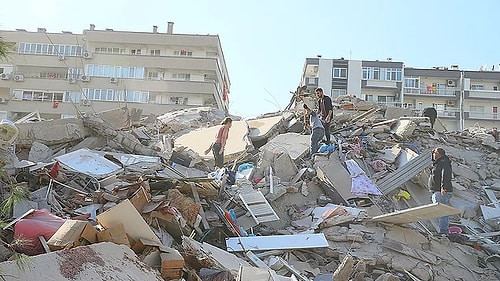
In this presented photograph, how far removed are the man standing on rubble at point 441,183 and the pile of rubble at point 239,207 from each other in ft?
0.73

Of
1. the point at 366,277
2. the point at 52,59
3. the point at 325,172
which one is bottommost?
the point at 366,277

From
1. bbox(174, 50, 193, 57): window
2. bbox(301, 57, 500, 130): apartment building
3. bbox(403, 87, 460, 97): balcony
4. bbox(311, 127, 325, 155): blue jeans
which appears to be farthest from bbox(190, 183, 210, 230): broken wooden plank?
bbox(403, 87, 460, 97): balcony

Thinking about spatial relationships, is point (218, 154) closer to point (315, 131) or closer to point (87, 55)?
point (315, 131)

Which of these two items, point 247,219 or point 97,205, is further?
point 247,219

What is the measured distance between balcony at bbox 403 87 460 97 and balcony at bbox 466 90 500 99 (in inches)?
46.5

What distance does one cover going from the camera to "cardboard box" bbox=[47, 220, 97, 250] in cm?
438

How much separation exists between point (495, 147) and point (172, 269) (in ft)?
33.4

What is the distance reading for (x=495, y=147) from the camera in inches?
489

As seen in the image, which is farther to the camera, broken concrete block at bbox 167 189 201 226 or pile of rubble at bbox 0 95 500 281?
broken concrete block at bbox 167 189 201 226

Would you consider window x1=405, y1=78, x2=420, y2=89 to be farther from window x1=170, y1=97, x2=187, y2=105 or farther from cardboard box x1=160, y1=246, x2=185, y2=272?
cardboard box x1=160, y1=246, x2=185, y2=272

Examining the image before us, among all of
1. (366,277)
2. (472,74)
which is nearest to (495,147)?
(366,277)

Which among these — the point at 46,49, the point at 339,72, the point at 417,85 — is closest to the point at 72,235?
the point at 46,49

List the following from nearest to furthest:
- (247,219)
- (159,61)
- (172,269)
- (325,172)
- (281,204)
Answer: (172,269) → (247,219) → (281,204) → (325,172) → (159,61)

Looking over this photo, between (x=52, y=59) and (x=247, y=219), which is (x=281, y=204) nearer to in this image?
(x=247, y=219)
